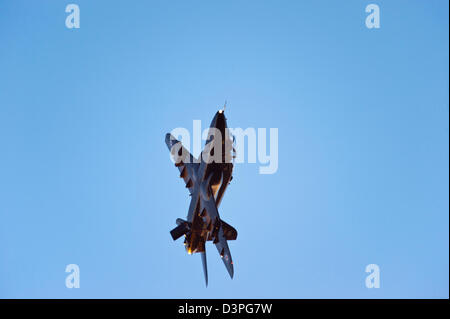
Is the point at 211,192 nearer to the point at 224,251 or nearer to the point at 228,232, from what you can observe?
the point at 228,232

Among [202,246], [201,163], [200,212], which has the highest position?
[201,163]

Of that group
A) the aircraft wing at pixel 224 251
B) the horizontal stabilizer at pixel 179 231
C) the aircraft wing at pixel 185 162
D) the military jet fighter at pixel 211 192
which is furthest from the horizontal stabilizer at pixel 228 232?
the aircraft wing at pixel 185 162

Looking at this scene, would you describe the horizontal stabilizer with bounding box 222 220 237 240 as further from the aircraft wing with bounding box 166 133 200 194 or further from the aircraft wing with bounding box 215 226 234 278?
the aircraft wing with bounding box 166 133 200 194

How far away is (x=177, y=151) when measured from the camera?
4138 cm

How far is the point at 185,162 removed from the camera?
1563 inches

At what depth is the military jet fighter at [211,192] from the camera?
107 feet

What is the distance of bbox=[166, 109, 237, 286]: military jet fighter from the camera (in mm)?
32719

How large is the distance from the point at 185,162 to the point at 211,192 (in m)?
6.31

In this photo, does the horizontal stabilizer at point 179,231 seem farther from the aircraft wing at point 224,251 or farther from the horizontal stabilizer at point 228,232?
the aircraft wing at point 224,251
